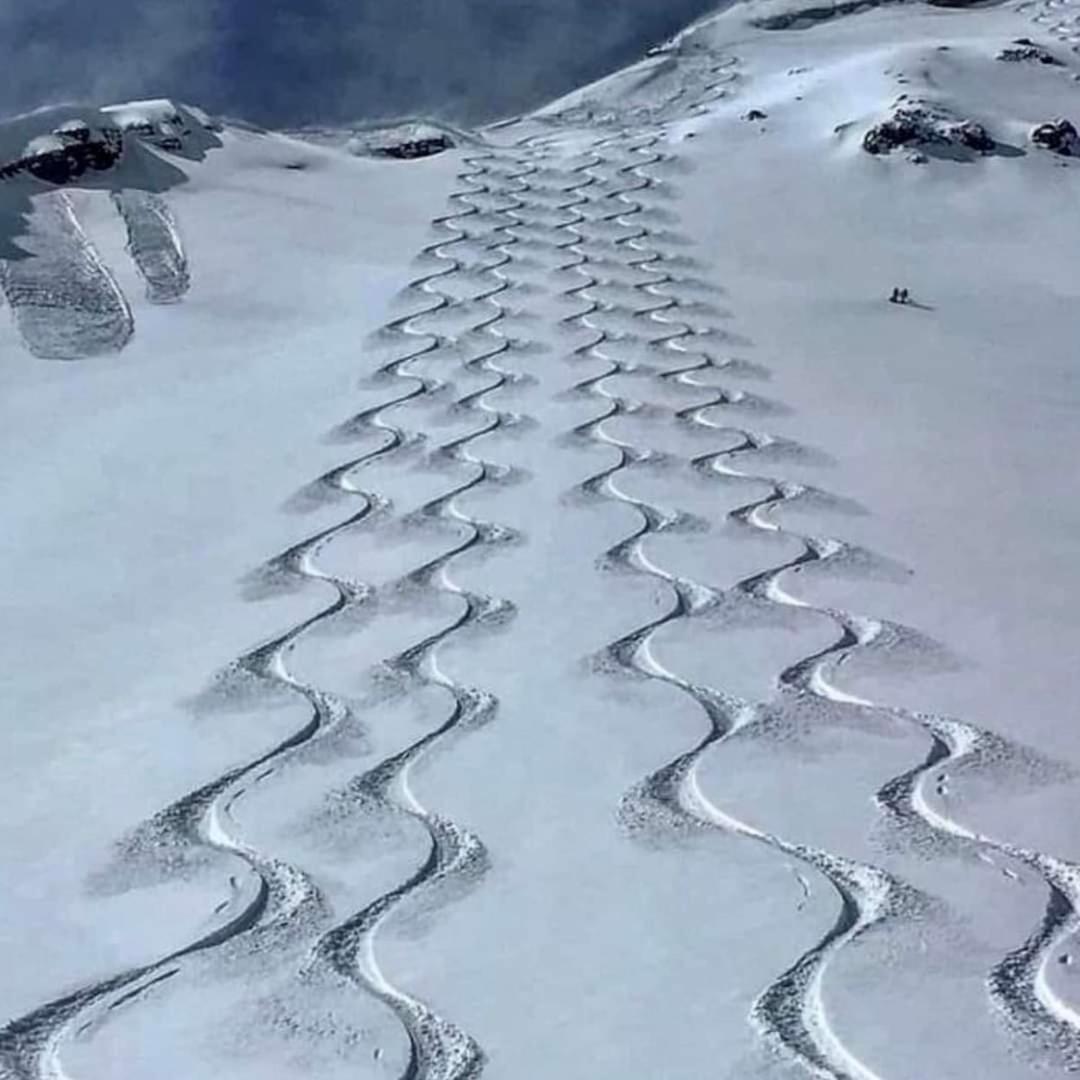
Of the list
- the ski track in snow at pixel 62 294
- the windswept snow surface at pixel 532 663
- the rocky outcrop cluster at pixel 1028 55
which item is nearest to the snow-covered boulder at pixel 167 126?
the ski track in snow at pixel 62 294

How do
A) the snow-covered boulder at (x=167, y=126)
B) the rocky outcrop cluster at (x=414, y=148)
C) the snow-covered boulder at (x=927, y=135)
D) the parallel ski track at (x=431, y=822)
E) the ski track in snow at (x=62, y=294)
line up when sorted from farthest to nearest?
the rocky outcrop cluster at (x=414, y=148)
the snow-covered boulder at (x=927, y=135)
the snow-covered boulder at (x=167, y=126)
the ski track in snow at (x=62, y=294)
the parallel ski track at (x=431, y=822)

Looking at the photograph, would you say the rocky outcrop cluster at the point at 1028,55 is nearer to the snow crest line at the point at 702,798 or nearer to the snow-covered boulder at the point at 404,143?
the snow-covered boulder at the point at 404,143

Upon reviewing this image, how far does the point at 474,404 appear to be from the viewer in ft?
11.0

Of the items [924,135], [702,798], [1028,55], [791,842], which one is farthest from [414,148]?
[791,842]

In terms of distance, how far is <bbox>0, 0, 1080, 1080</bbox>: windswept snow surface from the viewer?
4.65 ft

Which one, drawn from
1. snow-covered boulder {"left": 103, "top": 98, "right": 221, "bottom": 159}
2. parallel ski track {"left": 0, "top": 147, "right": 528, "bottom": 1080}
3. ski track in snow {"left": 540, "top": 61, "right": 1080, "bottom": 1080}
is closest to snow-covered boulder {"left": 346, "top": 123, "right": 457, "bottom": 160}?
snow-covered boulder {"left": 103, "top": 98, "right": 221, "bottom": 159}

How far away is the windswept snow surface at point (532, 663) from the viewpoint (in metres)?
1.42

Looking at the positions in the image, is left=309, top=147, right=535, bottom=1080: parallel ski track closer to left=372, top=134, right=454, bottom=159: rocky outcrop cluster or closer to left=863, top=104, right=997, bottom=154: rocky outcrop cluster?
left=372, top=134, right=454, bottom=159: rocky outcrop cluster

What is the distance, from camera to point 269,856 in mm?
1652

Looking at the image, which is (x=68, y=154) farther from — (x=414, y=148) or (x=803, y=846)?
(x=803, y=846)

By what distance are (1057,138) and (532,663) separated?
492 centimetres

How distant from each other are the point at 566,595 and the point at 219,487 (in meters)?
0.81

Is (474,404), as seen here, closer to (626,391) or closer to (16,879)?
(626,391)

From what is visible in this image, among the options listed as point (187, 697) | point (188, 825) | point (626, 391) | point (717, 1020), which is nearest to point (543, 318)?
point (626, 391)
